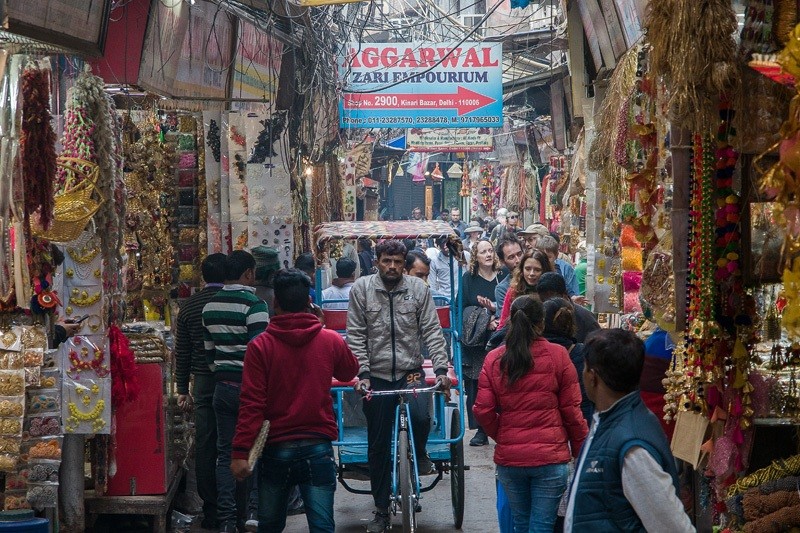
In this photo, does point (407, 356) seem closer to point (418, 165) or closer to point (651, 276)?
point (651, 276)

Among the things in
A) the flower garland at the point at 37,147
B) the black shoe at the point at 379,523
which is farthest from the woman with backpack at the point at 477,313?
the flower garland at the point at 37,147

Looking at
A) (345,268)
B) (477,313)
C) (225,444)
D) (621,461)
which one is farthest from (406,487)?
(345,268)

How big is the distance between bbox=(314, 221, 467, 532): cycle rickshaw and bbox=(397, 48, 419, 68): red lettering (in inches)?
215

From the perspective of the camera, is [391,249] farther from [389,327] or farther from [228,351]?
[228,351]

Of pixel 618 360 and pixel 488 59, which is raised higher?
pixel 488 59

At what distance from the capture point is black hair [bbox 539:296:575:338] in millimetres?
6229

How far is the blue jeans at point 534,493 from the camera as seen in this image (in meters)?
5.56

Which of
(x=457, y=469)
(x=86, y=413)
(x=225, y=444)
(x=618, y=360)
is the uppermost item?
(x=618, y=360)

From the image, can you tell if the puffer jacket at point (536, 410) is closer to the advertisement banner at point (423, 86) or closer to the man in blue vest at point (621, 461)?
the man in blue vest at point (621, 461)

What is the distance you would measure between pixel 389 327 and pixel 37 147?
8.74 feet

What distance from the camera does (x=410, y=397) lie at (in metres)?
7.48

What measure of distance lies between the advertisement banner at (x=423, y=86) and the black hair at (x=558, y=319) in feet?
26.9

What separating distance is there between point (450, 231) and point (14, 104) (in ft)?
13.2

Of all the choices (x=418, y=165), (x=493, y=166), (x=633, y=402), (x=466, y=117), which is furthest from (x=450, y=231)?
(x=418, y=165)
